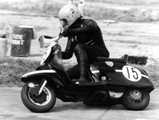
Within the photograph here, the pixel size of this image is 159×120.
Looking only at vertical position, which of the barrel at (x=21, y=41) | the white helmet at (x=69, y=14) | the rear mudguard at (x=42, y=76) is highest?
the white helmet at (x=69, y=14)

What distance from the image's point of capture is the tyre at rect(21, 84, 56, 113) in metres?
7.84

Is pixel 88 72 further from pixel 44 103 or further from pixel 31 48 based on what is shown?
pixel 31 48

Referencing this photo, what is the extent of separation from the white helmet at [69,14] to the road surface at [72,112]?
1243mm

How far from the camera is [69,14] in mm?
8000

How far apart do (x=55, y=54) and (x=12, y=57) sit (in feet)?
→ 16.2

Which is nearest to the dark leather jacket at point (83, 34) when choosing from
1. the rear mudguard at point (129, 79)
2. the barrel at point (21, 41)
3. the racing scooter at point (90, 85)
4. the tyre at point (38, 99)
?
the racing scooter at point (90, 85)

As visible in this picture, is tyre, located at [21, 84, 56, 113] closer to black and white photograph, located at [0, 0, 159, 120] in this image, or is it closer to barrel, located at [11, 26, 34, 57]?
black and white photograph, located at [0, 0, 159, 120]

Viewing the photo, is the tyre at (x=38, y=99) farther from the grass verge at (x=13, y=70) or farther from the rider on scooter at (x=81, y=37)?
the grass verge at (x=13, y=70)

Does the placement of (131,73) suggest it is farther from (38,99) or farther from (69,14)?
(38,99)

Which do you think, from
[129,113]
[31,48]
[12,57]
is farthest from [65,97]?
[31,48]

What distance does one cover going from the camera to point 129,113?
812 centimetres

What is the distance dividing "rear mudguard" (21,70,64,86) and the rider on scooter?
34 cm

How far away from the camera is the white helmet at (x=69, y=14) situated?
801 centimetres

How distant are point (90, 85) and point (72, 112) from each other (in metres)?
0.45
